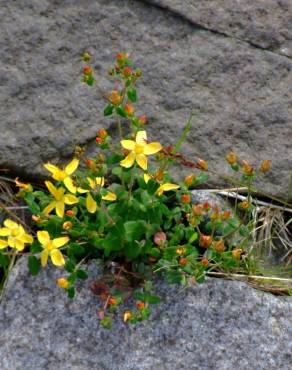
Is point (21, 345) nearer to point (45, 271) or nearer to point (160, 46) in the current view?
point (45, 271)

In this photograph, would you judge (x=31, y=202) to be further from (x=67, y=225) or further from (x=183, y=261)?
(x=183, y=261)

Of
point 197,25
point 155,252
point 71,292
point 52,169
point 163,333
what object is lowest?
point 163,333

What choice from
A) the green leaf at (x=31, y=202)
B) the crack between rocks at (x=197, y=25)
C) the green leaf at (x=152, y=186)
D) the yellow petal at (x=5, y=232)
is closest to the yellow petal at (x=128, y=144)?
the green leaf at (x=152, y=186)

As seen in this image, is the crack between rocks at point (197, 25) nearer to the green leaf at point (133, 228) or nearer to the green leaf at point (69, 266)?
the green leaf at point (133, 228)

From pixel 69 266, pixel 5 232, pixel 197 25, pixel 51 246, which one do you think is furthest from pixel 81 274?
pixel 197 25

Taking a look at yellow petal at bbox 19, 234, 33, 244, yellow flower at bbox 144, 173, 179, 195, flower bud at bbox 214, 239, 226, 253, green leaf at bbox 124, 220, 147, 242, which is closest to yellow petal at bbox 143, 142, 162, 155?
yellow flower at bbox 144, 173, 179, 195

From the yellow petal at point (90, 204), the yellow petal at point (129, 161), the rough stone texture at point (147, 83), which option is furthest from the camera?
the rough stone texture at point (147, 83)
